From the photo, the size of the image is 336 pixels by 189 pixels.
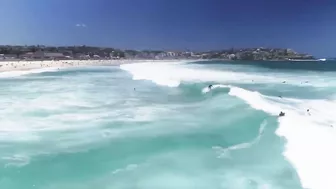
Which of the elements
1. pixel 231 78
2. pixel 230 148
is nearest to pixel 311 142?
pixel 230 148

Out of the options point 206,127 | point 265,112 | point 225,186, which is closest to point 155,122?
point 206,127

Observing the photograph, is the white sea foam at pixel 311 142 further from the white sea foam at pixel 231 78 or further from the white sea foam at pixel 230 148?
the white sea foam at pixel 231 78

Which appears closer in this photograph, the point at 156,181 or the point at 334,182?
the point at 334,182

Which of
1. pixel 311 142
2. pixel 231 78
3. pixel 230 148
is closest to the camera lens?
pixel 230 148

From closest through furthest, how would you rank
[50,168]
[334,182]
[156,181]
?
1. [334,182]
2. [156,181]
3. [50,168]

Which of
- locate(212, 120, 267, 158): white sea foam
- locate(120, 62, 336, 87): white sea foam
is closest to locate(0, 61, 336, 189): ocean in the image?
locate(212, 120, 267, 158): white sea foam

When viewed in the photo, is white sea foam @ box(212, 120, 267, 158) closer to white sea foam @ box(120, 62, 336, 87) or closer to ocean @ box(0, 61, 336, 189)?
ocean @ box(0, 61, 336, 189)

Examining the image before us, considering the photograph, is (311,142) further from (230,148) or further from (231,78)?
(231,78)

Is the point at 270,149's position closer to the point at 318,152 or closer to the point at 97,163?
the point at 318,152
